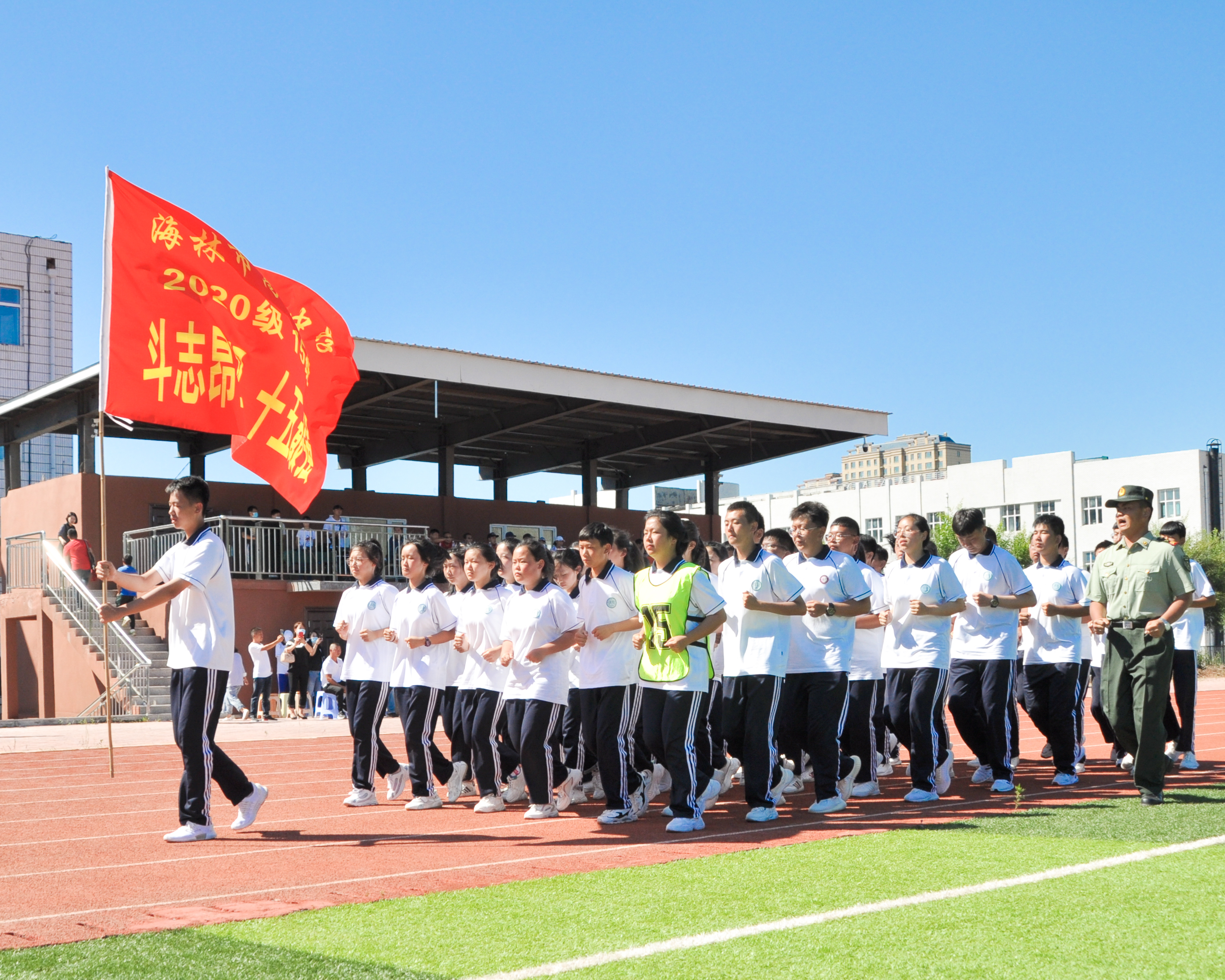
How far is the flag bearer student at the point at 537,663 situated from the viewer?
8.30 meters

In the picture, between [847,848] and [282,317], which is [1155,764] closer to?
[847,848]

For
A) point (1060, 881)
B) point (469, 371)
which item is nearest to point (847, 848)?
point (1060, 881)

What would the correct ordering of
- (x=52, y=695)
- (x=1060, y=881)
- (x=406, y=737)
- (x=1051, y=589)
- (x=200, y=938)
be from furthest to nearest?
(x=52, y=695)
(x=1051, y=589)
(x=406, y=737)
(x=1060, y=881)
(x=200, y=938)

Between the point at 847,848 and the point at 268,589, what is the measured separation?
69.4ft

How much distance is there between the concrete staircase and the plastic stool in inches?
105

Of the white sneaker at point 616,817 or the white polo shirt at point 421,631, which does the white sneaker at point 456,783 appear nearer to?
the white polo shirt at point 421,631

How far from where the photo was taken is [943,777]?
365 inches

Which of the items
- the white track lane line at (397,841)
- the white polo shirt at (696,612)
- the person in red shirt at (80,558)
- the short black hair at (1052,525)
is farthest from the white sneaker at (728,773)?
the person in red shirt at (80,558)

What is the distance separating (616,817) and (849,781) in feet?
6.50

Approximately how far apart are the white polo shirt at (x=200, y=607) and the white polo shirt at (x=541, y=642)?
1.83 m

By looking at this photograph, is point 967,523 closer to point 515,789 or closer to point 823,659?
point 823,659

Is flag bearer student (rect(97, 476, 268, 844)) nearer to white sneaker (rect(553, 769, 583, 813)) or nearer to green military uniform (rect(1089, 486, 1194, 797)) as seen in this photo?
white sneaker (rect(553, 769, 583, 813))

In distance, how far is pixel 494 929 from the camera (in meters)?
4.97

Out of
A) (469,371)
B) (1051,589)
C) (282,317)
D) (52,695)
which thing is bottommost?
(52,695)
